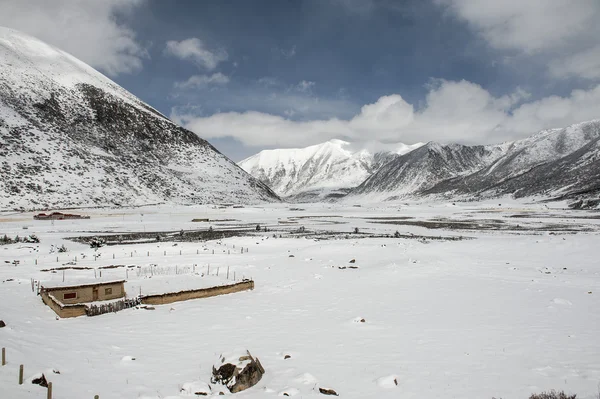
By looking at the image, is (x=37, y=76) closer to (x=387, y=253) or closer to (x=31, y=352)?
(x=387, y=253)

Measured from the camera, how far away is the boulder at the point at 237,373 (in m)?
8.55

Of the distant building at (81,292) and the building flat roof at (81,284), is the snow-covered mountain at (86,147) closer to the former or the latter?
the building flat roof at (81,284)

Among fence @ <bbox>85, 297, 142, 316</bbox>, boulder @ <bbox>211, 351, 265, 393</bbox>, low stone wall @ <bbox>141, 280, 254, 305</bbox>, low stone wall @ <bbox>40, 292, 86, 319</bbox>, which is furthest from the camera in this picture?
low stone wall @ <bbox>141, 280, 254, 305</bbox>

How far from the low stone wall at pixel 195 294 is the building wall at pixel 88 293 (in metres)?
1.39

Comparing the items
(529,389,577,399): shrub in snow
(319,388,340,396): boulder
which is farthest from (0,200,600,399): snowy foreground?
(529,389,577,399): shrub in snow

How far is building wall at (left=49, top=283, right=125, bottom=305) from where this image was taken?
15.5m

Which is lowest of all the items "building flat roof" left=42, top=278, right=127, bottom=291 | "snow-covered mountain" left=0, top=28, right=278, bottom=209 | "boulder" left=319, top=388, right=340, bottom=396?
"boulder" left=319, top=388, right=340, bottom=396

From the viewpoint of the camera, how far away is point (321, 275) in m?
22.7

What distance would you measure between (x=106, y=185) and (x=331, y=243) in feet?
247

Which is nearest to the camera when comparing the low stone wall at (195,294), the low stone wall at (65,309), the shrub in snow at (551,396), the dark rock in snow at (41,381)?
the shrub in snow at (551,396)

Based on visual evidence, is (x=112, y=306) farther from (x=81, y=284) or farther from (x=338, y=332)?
(x=338, y=332)

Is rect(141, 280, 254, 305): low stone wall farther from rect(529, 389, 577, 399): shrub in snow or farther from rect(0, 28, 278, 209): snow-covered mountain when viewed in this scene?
rect(0, 28, 278, 209): snow-covered mountain

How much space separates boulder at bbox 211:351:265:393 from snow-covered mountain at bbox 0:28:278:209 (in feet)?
259

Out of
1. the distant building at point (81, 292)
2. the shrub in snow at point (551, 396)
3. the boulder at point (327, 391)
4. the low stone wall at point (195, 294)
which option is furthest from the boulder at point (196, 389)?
the distant building at point (81, 292)
